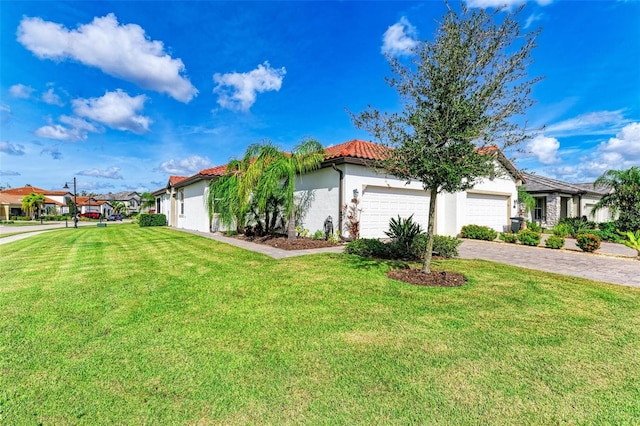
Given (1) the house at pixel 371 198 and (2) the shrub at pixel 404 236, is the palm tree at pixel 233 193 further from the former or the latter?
(2) the shrub at pixel 404 236

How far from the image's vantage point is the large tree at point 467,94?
17.5 ft

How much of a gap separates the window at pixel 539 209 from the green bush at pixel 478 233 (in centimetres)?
1057

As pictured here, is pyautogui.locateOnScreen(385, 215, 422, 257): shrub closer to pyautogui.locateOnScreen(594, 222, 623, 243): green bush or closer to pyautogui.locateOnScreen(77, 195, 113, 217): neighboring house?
pyautogui.locateOnScreen(594, 222, 623, 243): green bush

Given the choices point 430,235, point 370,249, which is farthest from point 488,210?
point 430,235

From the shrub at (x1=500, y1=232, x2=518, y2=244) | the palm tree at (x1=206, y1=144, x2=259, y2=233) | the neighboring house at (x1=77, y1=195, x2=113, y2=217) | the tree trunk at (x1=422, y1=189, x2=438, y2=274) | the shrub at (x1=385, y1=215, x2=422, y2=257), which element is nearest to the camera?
the tree trunk at (x1=422, y1=189, x2=438, y2=274)

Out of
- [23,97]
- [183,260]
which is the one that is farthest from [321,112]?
[23,97]

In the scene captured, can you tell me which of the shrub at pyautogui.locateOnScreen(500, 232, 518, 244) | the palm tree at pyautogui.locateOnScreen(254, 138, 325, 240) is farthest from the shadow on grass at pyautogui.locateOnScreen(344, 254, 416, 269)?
the shrub at pyautogui.locateOnScreen(500, 232, 518, 244)

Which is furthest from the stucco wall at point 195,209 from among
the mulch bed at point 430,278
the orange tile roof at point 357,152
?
the mulch bed at point 430,278

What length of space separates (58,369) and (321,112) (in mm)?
17954

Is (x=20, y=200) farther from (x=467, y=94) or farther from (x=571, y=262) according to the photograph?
(x=571, y=262)

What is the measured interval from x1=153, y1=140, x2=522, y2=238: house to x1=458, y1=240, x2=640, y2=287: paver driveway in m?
2.94

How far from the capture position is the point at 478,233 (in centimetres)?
1436

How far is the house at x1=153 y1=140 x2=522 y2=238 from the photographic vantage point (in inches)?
467

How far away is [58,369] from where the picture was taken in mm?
2898
